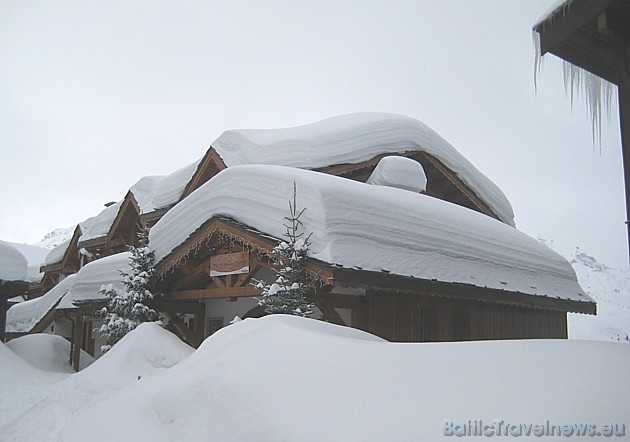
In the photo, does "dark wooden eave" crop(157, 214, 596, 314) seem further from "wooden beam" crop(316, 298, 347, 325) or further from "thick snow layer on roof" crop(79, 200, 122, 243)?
"thick snow layer on roof" crop(79, 200, 122, 243)

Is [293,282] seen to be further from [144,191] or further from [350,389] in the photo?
[144,191]

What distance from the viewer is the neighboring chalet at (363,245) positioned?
790 cm

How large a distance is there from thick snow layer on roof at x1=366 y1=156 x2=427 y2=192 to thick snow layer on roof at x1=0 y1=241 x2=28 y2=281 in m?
8.73

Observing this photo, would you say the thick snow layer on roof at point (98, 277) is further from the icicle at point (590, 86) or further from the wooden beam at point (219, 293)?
the icicle at point (590, 86)

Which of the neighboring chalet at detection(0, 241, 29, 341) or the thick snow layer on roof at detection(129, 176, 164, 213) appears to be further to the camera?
the thick snow layer on roof at detection(129, 176, 164, 213)

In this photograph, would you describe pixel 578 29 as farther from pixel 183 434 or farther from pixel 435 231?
pixel 435 231

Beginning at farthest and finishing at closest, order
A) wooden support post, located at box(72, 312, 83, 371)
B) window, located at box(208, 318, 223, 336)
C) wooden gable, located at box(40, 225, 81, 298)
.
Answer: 1. wooden gable, located at box(40, 225, 81, 298)
2. wooden support post, located at box(72, 312, 83, 371)
3. window, located at box(208, 318, 223, 336)

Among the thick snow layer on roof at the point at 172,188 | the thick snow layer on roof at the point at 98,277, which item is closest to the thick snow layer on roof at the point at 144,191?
the thick snow layer on roof at the point at 172,188

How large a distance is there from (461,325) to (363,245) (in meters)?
3.71

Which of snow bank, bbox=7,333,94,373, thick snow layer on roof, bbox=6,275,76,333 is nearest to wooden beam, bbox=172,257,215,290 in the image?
snow bank, bbox=7,333,94,373

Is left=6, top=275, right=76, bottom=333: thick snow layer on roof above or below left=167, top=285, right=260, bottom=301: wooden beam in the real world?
below

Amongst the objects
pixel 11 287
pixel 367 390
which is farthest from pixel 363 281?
pixel 11 287

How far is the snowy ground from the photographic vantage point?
8.22ft

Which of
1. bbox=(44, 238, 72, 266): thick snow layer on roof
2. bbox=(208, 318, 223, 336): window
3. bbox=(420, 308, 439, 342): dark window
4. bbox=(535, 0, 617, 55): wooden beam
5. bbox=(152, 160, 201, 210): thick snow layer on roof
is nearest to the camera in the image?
bbox=(535, 0, 617, 55): wooden beam
